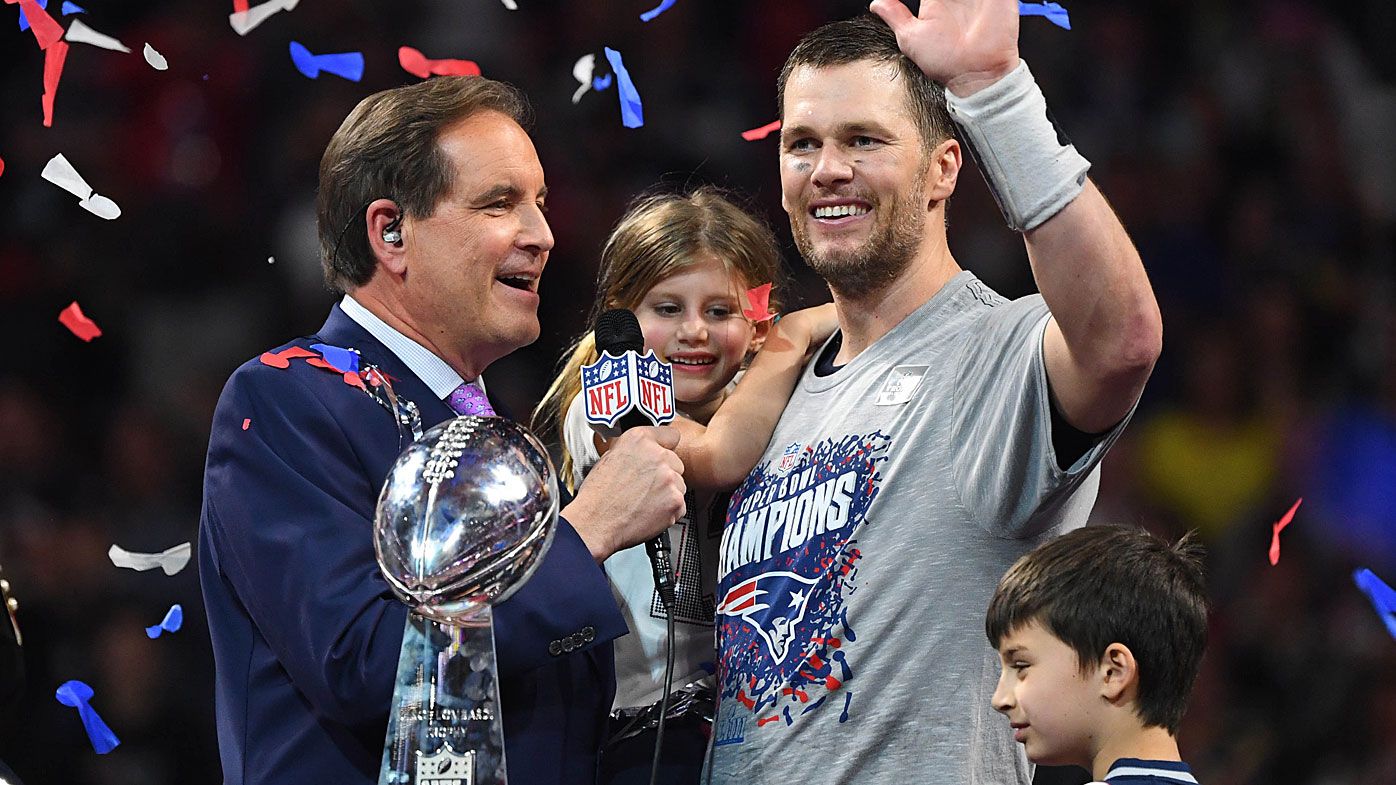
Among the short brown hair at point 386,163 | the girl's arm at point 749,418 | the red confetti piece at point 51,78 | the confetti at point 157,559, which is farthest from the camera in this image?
the red confetti piece at point 51,78

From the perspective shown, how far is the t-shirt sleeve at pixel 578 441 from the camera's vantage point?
2.82 meters

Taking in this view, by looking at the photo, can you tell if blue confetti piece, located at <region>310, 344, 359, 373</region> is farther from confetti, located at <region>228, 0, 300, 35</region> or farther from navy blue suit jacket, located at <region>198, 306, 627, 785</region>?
confetti, located at <region>228, 0, 300, 35</region>

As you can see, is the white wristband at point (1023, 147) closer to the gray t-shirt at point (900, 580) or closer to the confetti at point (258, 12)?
the gray t-shirt at point (900, 580)

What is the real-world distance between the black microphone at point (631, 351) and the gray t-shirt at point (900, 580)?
18 cm

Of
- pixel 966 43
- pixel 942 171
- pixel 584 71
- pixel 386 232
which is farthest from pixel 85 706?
pixel 966 43

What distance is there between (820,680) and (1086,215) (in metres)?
0.80

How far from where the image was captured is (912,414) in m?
2.34

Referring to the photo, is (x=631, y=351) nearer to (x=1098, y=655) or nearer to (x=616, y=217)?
(x=1098, y=655)

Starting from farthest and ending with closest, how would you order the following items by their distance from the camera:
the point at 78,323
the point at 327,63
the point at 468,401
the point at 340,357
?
the point at 327,63 < the point at 78,323 < the point at 468,401 < the point at 340,357

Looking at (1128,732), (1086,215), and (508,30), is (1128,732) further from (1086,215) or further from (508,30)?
(508,30)

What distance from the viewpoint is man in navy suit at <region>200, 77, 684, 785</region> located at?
79.2 inches

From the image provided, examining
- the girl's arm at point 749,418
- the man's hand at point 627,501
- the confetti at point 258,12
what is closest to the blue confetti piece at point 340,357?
the man's hand at point 627,501

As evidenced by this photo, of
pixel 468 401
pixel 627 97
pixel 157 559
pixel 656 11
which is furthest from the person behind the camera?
pixel 656 11

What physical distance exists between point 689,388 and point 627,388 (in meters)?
0.71
